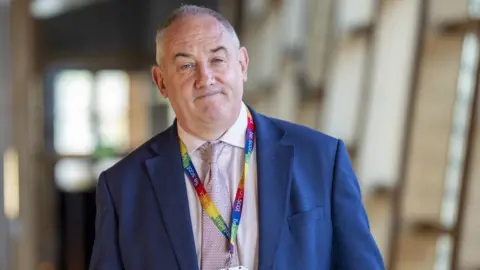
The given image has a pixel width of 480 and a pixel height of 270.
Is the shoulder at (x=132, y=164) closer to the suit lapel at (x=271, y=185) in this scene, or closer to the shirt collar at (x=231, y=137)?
the shirt collar at (x=231, y=137)

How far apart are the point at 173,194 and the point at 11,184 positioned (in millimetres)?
5504

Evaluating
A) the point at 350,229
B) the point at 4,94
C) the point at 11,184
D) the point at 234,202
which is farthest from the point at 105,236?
the point at 11,184

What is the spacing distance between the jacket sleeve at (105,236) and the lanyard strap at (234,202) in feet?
0.53

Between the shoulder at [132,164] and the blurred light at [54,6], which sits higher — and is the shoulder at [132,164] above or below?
below

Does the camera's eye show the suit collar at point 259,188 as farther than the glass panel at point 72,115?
No

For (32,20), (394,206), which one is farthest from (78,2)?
(394,206)

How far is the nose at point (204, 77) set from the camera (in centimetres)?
146

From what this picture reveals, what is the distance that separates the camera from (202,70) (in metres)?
1.46

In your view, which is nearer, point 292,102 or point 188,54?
point 188,54

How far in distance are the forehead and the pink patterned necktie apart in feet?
0.63

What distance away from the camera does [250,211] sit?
1.50m

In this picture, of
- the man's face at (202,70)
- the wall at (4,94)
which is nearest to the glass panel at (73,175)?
the wall at (4,94)

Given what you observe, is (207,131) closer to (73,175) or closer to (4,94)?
(4,94)

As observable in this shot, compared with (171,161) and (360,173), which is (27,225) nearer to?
(360,173)
